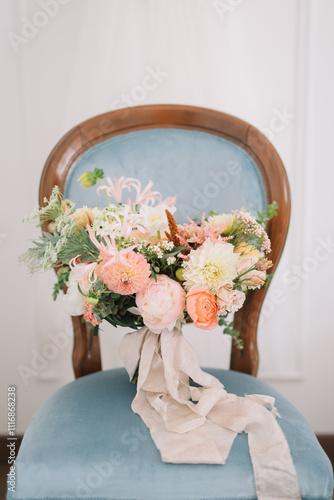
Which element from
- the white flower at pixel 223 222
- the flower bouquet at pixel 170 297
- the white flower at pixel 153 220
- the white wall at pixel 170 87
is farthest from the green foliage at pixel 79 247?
the white wall at pixel 170 87

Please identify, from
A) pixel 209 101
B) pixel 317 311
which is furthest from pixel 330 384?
pixel 209 101

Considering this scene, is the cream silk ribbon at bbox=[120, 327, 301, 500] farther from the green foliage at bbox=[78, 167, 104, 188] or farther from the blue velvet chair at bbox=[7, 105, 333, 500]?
the green foliage at bbox=[78, 167, 104, 188]

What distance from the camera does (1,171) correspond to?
143 cm

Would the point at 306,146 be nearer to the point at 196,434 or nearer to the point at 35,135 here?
the point at 35,135

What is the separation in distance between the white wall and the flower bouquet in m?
0.63

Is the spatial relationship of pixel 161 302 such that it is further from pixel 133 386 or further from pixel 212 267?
pixel 133 386

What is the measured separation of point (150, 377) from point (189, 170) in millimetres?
533

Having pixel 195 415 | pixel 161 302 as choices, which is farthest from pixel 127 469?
pixel 161 302

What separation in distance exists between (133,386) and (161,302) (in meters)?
0.26

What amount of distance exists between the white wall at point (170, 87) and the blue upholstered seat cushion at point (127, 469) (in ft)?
2.51

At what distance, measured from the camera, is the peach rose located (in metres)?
0.73

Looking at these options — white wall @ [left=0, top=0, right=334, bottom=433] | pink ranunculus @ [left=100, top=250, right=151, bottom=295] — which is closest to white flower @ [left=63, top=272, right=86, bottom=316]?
pink ranunculus @ [left=100, top=250, right=151, bottom=295]

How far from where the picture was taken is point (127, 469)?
67 centimetres

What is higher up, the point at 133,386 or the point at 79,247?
the point at 79,247
